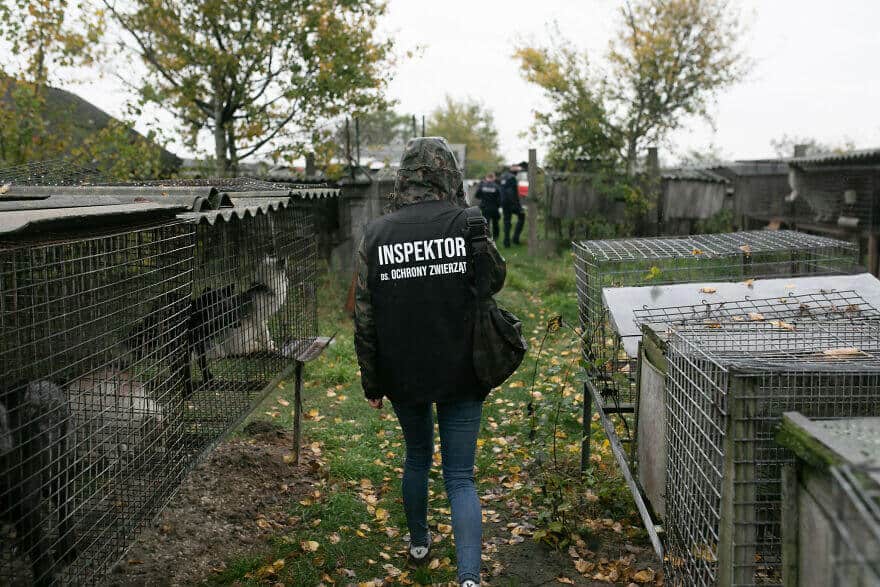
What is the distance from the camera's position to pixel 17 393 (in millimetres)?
2666

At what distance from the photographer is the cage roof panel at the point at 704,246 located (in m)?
5.14

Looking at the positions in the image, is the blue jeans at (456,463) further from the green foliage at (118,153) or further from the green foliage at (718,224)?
the green foliage at (718,224)

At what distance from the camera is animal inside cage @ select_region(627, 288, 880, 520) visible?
11.5 feet

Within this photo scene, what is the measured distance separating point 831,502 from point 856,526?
0.15 metres

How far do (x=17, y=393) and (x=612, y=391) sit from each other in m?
3.28

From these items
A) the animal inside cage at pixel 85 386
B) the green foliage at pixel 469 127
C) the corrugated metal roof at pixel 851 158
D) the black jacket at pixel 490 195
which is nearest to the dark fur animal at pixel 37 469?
the animal inside cage at pixel 85 386

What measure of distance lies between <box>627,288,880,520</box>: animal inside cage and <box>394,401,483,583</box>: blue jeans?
78cm

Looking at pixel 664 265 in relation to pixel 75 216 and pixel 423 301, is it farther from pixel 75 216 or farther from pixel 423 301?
pixel 75 216

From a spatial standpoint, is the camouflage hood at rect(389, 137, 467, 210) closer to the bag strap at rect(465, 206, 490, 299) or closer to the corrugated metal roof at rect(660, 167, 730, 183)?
the bag strap at rect(465, 206, 490, 299)

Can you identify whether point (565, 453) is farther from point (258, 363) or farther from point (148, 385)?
point (148, 385)

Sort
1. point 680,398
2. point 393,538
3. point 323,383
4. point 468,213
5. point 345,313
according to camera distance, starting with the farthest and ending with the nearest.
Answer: point 345,313 → point 323,383 → point 393,538 → point 468,213 → point 680,398

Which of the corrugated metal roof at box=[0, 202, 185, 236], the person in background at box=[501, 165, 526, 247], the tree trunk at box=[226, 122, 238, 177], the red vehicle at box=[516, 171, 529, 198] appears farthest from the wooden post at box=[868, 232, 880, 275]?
the red vehicle at box=[516, 171, 529, 198]

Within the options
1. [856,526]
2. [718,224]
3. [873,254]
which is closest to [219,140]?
[873,254]

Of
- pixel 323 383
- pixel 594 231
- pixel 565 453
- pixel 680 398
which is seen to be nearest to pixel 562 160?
pixel 594 231
